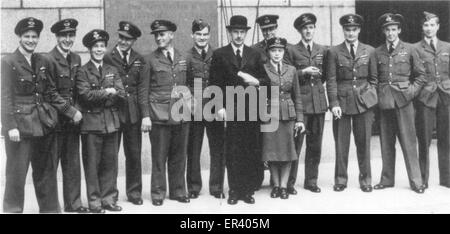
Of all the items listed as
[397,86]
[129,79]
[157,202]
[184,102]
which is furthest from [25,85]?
[397,86]

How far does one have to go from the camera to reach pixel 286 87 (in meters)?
5.37

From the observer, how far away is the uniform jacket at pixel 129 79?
16.9 feet

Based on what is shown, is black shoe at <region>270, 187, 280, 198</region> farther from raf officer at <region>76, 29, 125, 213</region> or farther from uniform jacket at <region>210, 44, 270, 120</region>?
raf officer at <region>76, 29, 125, 213</region>

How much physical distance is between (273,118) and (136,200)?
1533mm

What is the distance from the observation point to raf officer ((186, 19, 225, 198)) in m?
5.44

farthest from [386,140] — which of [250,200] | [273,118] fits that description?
[250,200]

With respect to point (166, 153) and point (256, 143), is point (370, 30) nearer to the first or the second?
point (256, 143)

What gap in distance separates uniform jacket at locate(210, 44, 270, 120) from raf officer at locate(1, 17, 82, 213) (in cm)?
133

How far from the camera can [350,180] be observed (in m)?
6.14

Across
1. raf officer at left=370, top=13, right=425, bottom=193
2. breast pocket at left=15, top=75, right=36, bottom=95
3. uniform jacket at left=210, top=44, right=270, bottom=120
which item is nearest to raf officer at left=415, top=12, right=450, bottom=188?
raf officer at left=370, top=13, right=425, bottom=193

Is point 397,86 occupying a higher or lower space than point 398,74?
lower

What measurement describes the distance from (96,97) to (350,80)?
254cm

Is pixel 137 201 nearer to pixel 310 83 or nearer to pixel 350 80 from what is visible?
pixel 310 83

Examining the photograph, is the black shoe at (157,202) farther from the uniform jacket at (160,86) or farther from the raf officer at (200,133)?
the uniform jacket at (160,86)
